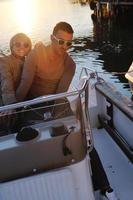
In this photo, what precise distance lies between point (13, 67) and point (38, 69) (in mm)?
269

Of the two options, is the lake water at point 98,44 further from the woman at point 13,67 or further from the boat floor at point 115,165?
the woman at point 13,67

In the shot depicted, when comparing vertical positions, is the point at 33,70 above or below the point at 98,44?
above

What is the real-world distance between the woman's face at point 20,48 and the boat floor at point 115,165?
1.46 metres

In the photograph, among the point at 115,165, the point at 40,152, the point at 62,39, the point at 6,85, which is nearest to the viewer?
the point at 40,152

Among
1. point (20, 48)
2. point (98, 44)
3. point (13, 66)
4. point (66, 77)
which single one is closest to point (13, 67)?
point (13, 66)

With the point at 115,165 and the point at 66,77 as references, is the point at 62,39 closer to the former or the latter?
the point at 66,77

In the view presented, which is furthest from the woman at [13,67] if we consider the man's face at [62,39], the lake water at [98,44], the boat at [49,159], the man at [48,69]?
the lake water at [98,44]

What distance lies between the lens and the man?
357 cm

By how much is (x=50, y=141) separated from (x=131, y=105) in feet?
5.69

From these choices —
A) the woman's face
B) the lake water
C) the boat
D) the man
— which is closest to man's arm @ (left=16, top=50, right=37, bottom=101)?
the man

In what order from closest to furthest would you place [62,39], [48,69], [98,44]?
[62,39]
[48,69]
[98,44]

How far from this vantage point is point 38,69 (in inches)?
151

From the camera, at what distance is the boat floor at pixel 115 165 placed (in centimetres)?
368

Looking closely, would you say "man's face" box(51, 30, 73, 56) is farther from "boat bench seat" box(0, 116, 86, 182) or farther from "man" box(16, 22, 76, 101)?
"boat bench seat" box(0, 116, 86, 182)
